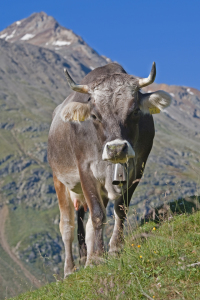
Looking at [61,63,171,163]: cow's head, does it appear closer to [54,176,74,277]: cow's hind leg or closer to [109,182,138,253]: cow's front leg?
[109,182,138,253]: cow's front leg

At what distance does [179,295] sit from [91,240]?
17.6 ft

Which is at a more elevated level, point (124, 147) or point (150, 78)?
point (150, 78)

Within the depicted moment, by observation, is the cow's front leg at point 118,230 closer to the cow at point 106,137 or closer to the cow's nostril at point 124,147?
the cow at point 106,137

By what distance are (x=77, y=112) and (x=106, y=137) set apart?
1.25 meters

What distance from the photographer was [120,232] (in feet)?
30.7

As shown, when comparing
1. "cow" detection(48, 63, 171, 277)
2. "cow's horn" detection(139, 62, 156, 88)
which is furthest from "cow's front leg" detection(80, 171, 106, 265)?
→ "cow's horn" detection(139, 62, 156, 88)

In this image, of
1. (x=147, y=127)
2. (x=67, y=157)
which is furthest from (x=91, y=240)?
(x=147, y=127)

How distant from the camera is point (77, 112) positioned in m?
9.55

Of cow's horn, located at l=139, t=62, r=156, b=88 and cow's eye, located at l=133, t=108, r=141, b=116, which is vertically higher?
cow's horn, located at l=139, t=62, r=156, b=88

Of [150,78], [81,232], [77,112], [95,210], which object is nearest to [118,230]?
[95,210]

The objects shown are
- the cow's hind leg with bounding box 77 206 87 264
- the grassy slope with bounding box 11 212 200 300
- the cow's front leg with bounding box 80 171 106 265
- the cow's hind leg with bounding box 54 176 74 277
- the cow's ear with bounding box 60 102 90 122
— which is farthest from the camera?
the cow's hind leg with bounding box 77 206 87 264

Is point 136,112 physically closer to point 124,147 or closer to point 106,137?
point 106,137

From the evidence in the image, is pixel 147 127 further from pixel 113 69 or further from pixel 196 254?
pixel 196 254

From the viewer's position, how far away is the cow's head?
8273 mm
